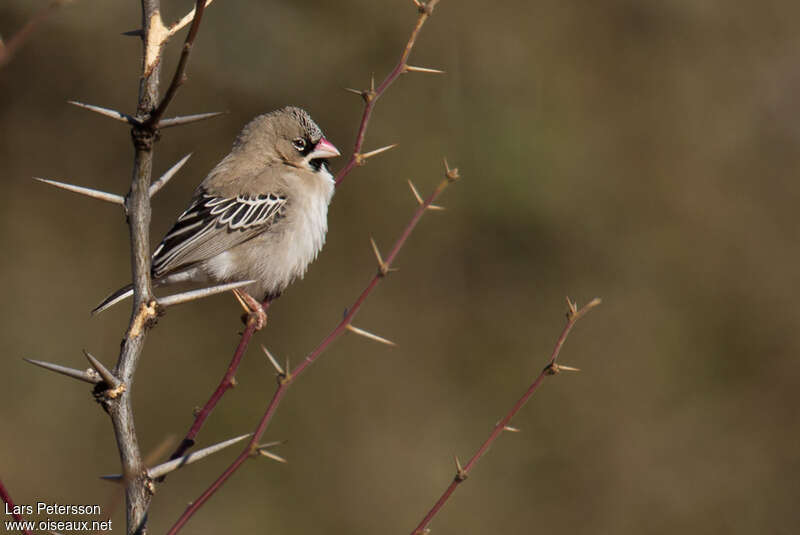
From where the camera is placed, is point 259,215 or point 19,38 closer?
point 19,38

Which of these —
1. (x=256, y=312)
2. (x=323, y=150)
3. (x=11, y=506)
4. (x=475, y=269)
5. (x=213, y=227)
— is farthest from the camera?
(x=475, y=269)

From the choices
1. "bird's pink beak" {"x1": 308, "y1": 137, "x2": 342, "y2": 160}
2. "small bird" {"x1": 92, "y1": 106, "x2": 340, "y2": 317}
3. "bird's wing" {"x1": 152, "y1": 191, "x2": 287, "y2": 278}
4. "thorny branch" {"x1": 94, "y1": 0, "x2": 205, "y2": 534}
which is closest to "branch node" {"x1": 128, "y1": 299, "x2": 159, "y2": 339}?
"thorny branch" {"x1": 94, "y1": 0, "x2": 205, "y2": 534}

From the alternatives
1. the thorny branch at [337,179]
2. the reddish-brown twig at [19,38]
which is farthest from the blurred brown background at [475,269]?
the reddish-brown twig at [19,38]

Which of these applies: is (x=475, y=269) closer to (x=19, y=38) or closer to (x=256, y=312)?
(x=256, y=312)

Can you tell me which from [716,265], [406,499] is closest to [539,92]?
[716,265]

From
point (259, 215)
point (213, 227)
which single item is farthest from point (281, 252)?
point (213, 227)

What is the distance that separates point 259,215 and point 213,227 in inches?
11.9

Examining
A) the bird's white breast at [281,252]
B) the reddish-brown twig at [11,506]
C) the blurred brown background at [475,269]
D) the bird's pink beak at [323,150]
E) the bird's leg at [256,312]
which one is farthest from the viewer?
the blurred brown background at [475,269]

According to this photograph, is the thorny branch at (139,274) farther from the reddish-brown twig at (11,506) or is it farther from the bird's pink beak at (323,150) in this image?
the bird's pink beak at (323,150)

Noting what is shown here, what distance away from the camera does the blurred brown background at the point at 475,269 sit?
873 centimetres

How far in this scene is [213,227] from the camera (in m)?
5.48

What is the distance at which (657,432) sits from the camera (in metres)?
9.05

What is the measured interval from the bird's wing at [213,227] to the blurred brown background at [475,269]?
133 inches

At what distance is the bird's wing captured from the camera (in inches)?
212
